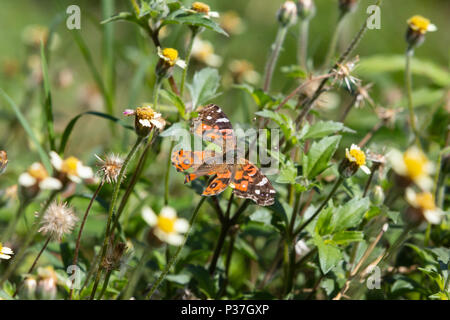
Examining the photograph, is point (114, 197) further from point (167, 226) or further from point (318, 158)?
point (318, 158)

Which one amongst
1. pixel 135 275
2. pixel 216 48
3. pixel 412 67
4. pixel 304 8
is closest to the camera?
pixel 135 275

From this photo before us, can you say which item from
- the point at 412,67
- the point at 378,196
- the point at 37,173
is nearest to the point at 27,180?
the point at 37,173

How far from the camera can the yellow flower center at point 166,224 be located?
0.86 m

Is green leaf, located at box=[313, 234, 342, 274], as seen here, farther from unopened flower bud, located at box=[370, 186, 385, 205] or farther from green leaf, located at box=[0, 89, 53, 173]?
green leaf, located at box=[0, 89, 53, 173]

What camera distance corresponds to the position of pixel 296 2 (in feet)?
5.13

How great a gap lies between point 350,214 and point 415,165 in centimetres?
25

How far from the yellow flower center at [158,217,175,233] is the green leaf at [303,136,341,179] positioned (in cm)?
37

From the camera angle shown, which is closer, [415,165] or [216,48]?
[415,165]

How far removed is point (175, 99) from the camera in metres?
1.14

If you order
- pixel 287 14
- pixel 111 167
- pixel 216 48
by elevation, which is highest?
pixel 216 48

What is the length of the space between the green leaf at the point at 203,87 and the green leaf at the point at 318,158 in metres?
0.28

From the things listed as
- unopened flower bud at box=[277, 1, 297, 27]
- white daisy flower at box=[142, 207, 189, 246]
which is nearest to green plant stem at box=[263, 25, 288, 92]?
unopened flower bud at box=[277, 1, 297, 27]

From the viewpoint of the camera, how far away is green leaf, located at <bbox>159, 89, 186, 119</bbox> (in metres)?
1.12
